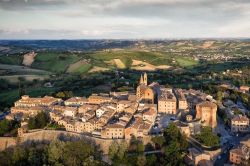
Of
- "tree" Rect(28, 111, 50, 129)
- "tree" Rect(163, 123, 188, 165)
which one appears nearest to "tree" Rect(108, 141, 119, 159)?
"tree" Rect(163, 123, 188, 165)

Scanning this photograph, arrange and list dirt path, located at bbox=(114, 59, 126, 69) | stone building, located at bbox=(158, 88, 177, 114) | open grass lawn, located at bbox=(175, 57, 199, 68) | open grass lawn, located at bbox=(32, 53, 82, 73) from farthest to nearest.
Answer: open grass lawn, located at bbox=(175, 57, 199, 68) < dirt path, located at bbox=(114, 59, 126, 69) < open grass lawn, located at bbox=(32, 53, 82, 73) < stone building, located at bbox=(158, 88, 177, 114)

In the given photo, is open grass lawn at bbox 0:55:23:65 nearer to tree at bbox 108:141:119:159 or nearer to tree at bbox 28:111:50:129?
tree at bbox 28:111:50:129

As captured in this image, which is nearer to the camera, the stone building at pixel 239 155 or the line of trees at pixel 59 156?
Answer: the stone building at pixel 239 155

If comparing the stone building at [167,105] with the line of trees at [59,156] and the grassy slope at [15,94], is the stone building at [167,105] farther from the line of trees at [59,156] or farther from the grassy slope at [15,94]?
the grassy slope at [15,94]

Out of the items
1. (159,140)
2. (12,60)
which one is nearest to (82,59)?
(12,60)

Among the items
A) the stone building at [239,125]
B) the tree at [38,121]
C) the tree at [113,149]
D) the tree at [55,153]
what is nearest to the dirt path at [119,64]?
the tree at [38,121]

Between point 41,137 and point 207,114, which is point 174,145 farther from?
point 41,137
